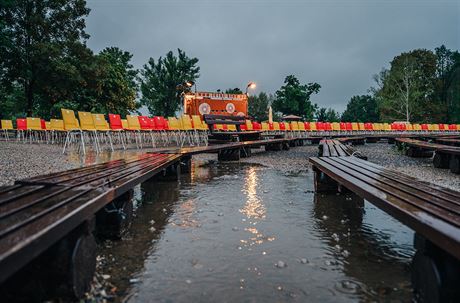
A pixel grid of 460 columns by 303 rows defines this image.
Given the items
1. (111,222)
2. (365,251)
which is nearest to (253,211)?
(365,251)

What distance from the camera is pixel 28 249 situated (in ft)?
3.75

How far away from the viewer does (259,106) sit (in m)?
61.4

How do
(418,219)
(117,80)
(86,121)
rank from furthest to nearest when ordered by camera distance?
1. (117,80)
2. (86,121)
3. (418,219)

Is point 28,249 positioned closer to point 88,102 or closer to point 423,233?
point 423,233

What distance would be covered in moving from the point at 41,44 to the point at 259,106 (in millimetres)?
45552

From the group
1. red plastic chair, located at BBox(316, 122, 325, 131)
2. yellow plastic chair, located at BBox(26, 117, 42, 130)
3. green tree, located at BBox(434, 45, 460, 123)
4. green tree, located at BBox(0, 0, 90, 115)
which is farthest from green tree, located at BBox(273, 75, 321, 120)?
yellow plastic chair, located at BBox(26, 117, 42, 130)

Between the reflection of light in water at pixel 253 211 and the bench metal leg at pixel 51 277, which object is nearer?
the bench metal leg at pixel 51 277

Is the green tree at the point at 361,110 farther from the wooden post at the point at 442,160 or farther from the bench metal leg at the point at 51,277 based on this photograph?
the bench metal leg at the point at 51,277

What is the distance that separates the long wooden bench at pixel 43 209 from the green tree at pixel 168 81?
3719cm

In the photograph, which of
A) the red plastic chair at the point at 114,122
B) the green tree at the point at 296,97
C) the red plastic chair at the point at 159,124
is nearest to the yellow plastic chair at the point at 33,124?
the red plastic chair at the point at 159,124

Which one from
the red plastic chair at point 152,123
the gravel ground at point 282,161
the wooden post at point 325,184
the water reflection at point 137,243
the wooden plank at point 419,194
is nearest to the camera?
the wooden plank at point 419,194

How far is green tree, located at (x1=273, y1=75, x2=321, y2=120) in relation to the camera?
4878cm

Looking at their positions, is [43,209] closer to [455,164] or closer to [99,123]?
[455,164]

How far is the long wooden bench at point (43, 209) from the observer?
3.69 feet
